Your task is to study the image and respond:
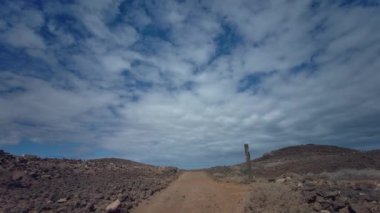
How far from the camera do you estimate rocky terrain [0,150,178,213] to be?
16403 mm

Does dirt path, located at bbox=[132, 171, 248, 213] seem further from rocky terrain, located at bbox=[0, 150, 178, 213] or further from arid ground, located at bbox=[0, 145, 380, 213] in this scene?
rocky terrain, located at bbox=[0, 150, 178, 213]

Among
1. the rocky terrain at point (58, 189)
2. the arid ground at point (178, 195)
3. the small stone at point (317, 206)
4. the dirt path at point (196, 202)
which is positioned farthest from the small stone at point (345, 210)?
the rocky terrain at point (58, 189)

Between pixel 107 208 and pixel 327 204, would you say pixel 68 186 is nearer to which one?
pixel 107 208

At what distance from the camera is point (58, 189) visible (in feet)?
72.9

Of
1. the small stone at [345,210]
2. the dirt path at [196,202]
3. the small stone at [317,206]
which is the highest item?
the dirt path at [196,202]

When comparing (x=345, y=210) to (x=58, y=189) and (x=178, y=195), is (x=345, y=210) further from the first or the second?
(x=58, y=189)

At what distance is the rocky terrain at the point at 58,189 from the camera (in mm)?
16403

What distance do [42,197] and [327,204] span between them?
51.0 feet

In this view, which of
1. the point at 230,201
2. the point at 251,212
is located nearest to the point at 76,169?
the point at 230,201

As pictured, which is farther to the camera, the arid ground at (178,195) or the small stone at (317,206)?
the arid ground at (178,195)

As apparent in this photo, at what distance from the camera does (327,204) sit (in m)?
12.6

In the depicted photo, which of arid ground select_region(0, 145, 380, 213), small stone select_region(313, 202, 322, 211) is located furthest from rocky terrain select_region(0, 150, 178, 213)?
small stone select_region(313, 202, 322, 211)

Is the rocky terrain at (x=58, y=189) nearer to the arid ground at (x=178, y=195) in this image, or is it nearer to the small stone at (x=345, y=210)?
the arid ground at (x=178, y=195)

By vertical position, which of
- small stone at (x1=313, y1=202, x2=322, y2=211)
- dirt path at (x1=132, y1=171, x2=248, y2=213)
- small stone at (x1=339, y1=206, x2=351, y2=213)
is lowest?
small stone at (x1=339, y1=206, x2=351, y2=213)
